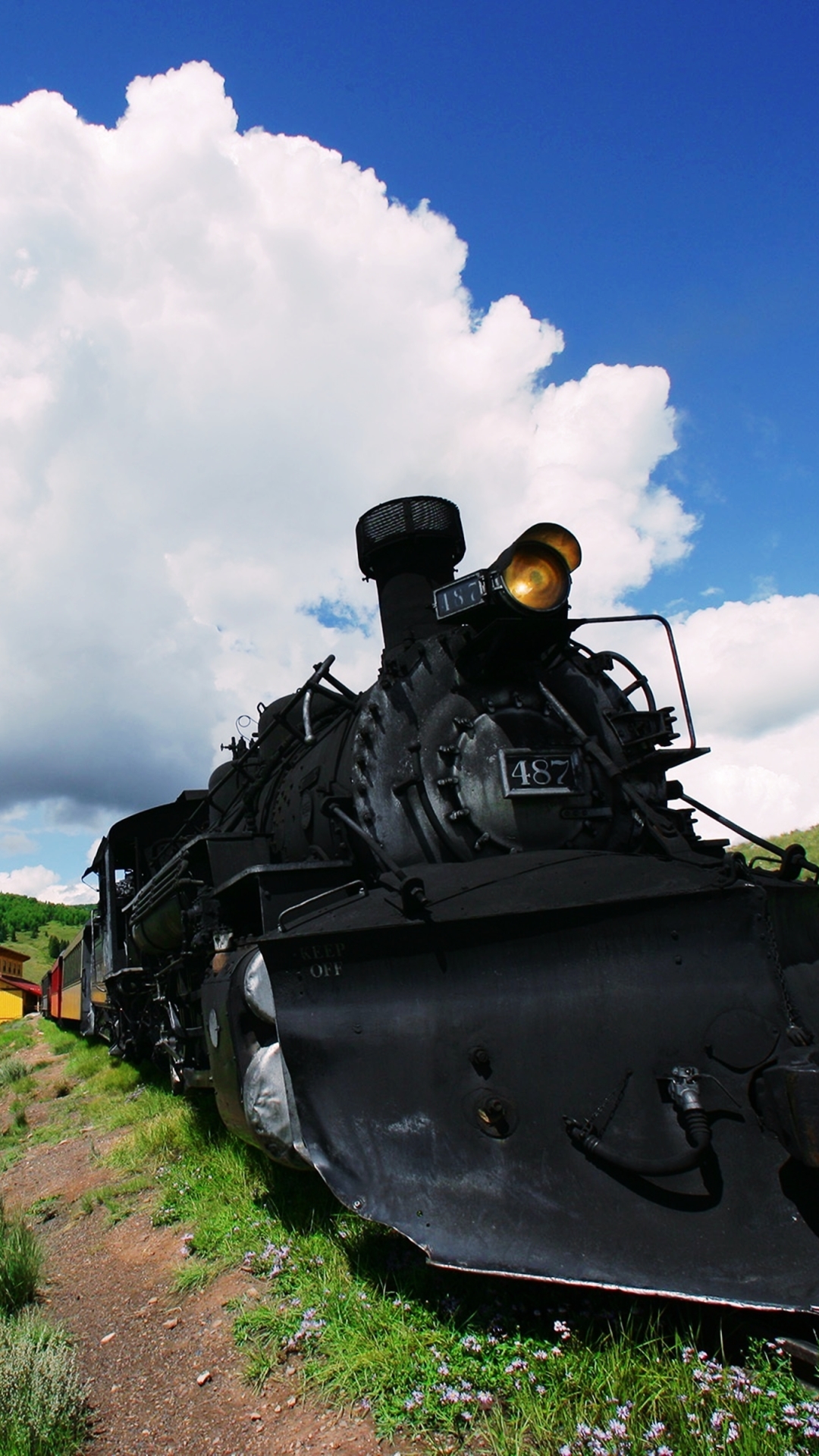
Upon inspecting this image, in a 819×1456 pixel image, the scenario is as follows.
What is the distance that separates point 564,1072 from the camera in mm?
2760

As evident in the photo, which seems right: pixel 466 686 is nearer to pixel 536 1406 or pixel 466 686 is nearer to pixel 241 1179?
pixel 536 1406

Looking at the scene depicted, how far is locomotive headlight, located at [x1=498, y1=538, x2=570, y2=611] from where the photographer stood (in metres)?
3.73

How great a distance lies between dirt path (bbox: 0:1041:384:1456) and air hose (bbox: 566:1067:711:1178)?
97cm

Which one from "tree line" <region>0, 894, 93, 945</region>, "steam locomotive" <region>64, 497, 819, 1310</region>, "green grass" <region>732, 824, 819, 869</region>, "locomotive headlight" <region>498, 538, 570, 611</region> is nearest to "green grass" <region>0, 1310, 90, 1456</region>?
"steam locomotive" <region>64, 497, 819, 1310</region>

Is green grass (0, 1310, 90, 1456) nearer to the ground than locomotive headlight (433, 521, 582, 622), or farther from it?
nearer to the ground

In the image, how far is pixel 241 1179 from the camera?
4738 millimetres

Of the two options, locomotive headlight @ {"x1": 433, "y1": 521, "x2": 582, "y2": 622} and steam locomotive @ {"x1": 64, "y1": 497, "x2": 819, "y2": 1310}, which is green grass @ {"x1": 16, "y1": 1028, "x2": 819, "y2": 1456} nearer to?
steam locomotive @ {"x1": 64, "y1": 497, "x2": 819, "y2": 1310}

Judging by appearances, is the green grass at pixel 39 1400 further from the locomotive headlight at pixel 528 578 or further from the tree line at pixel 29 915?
the tree line at pixel 29 915

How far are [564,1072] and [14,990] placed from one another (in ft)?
116

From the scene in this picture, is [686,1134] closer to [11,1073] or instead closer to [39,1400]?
[39,1400]

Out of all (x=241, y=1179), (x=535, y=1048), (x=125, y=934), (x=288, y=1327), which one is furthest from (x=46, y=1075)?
(x=535, y=1048)

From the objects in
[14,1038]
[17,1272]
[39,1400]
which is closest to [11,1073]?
[17,1272]

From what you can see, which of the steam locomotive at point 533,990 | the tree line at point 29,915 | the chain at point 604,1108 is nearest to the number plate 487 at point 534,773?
the steam locomotive at point 533,990

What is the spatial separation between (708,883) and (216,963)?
2.93 meters
